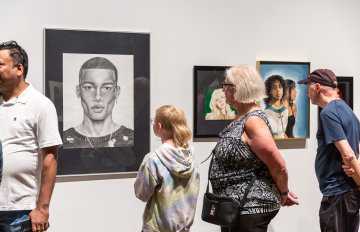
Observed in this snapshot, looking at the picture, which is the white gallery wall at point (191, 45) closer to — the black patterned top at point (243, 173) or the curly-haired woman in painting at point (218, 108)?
the curly-haired woman in painting at point (218, 108)

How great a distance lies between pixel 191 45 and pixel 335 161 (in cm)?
134

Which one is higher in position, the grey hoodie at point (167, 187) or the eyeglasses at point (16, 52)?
the eyeglasses at point (16, 52)

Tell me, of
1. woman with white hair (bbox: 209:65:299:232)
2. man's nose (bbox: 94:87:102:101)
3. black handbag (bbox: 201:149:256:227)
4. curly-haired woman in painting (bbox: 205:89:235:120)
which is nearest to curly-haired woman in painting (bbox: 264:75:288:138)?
curly-haired woman in painting (bbox: 205:89:235:120)

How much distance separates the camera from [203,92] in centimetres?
405

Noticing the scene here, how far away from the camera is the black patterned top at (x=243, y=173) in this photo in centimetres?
270

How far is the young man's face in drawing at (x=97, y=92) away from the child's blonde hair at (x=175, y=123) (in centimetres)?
82

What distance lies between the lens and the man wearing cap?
3.41m

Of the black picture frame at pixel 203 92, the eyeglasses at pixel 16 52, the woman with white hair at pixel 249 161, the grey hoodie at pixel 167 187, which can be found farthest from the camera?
the black picture frame at pixel 203 92

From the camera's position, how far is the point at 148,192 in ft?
9.84

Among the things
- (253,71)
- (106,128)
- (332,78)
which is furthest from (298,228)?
(253,71)

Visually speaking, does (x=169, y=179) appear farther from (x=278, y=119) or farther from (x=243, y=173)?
(x=278, y=119)

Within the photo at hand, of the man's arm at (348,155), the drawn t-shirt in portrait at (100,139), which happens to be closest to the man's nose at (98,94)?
the drawn t-shirt in portrait at (100,139)

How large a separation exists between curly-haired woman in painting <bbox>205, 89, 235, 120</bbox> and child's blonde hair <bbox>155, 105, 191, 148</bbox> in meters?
1.05

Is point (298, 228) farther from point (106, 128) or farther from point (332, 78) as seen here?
point (106, 128)
